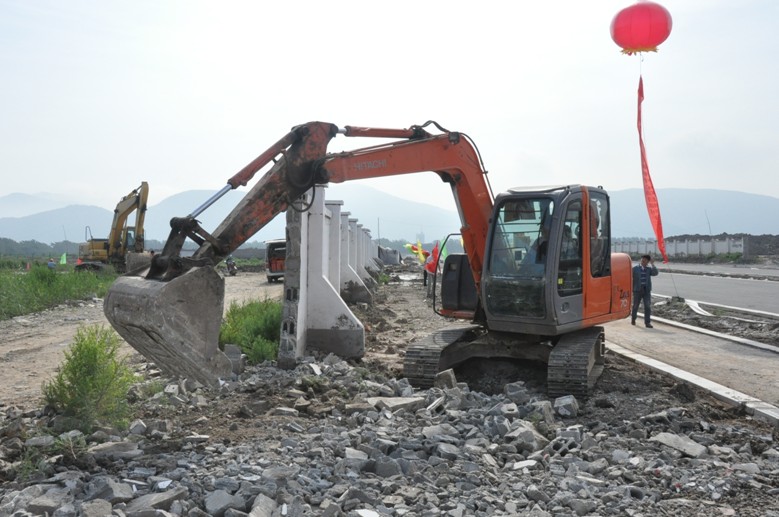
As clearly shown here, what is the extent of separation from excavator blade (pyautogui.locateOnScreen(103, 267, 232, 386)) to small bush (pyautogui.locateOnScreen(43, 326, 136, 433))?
0.64 meters

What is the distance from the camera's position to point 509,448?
5.77 metres

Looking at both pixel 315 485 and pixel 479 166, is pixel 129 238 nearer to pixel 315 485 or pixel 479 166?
pixel 479 166

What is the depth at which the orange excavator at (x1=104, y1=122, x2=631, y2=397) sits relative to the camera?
5.78 m

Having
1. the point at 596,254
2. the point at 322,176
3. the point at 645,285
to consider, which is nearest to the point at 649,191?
the point at 645,285

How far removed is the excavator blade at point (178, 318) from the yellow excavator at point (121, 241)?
2123cm

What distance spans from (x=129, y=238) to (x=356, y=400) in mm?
22962

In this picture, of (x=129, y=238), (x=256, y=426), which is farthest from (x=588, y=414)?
(x=129, y=238)

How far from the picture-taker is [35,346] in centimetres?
1195

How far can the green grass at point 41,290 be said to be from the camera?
1691 centimetres

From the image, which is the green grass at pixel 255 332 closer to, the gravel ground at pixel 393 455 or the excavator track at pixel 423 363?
the gravel ground at pixel 393 455

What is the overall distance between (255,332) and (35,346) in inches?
178

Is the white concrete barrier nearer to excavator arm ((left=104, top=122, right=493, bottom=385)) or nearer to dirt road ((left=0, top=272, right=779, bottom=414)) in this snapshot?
dirt road ((left=0, top=272, right=779, bottom=414))

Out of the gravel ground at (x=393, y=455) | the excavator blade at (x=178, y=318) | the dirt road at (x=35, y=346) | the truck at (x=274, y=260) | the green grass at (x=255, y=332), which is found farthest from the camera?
the truck at (x=274, y=260)

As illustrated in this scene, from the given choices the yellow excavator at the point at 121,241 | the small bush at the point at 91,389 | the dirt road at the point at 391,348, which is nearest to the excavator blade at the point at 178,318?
the small bush at the point at 91,389
